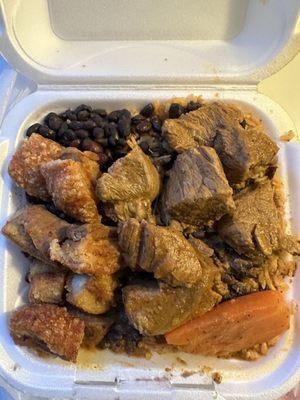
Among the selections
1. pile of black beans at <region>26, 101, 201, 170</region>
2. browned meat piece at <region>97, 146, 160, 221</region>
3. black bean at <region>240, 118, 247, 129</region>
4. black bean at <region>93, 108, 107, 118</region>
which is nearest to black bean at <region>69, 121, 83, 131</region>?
pile of black beans at <region>26, 101, 201, 170</region>

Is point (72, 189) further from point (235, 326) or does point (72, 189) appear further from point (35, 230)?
point (235, 326)

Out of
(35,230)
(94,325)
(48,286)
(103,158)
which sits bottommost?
(94,325)

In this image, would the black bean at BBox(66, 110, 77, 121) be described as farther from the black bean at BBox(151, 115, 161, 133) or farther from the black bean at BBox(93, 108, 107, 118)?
the black bean at BBox(151, 115, 161, 133)

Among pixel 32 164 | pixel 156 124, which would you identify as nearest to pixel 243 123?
pixel 156 124

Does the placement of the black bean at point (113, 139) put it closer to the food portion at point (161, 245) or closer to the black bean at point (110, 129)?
the black bean at point (110, 129)

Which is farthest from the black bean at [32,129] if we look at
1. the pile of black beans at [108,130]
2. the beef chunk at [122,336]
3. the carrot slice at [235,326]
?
the carrot slice at [235,326]
